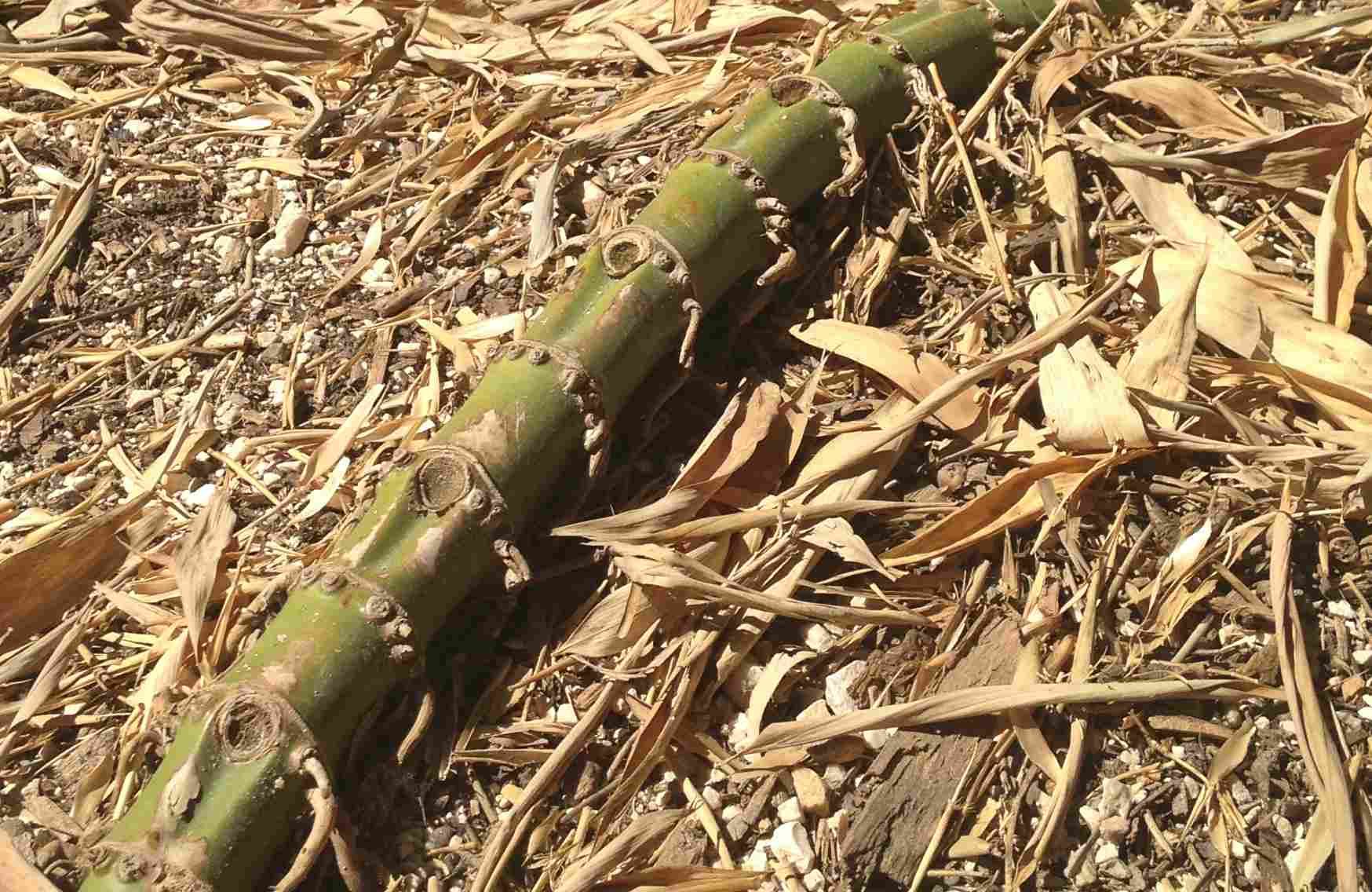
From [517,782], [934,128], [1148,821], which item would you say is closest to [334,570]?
[517,782]

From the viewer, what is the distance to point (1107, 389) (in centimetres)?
142

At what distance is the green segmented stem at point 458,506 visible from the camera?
1.20 metres

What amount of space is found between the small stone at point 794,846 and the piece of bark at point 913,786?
0.13 feet

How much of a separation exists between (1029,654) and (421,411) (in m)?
0.88

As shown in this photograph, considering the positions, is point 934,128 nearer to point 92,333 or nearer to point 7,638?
point 92,333

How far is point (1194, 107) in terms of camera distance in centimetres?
179

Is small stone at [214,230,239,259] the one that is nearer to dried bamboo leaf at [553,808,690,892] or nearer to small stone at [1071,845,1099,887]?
dried bamboo leaf at [553,808,690,892]

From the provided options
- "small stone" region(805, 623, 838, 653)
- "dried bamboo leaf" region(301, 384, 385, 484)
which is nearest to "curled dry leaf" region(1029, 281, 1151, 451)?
"small stone" region(805, 623, 838, 653)

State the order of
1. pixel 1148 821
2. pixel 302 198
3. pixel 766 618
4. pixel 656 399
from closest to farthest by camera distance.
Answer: pixel 1148 821 → pixel 766 618 → pixel 656 399 → pixel 302 198

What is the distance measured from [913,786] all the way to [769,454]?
1.53ft

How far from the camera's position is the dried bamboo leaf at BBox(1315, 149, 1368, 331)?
1542 millimetres

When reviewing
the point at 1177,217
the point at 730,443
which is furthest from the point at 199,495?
the point at 1177,217

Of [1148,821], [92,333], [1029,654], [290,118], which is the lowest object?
[1148,821]

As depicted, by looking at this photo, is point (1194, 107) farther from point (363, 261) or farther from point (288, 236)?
point (288, 236)
